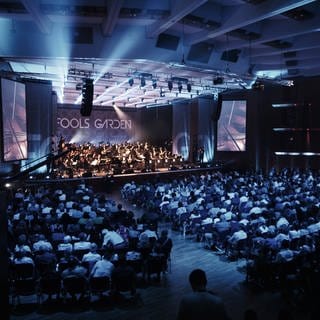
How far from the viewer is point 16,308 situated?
7676 mm

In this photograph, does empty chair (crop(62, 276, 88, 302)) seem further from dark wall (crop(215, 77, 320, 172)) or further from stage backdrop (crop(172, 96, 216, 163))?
stage backdrop (crop(172, 96, 216, 163))

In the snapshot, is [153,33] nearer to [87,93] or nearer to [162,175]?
[87,93]

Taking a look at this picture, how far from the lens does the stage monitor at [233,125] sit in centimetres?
→ 2702

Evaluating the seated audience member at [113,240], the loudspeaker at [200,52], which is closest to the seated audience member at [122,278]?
the seated audience member at [113,240]

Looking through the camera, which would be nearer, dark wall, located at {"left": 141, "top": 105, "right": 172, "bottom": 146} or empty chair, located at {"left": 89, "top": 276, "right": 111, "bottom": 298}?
empty chair, located at {"left": 89, "top": 276, "right": 111, "bottom": 298}

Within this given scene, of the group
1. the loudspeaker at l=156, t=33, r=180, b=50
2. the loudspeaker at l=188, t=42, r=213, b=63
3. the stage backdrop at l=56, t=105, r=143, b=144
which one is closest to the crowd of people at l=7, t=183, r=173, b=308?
the loudspeaker at l=156, t=33, r=180, b=50

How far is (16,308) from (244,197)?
10.2 m

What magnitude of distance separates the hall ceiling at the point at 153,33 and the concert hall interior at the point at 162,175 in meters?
0.05

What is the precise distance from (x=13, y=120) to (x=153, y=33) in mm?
7938

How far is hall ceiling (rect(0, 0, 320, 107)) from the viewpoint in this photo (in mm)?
11656

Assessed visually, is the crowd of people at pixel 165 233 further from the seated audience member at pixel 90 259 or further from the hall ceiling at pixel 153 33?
the hall ceiling at pixel 153 33

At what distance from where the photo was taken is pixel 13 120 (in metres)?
17.5

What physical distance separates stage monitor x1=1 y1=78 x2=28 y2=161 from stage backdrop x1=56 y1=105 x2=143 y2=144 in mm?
15448

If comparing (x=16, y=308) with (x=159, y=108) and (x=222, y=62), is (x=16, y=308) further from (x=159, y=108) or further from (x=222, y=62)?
(x=159, y=108)
